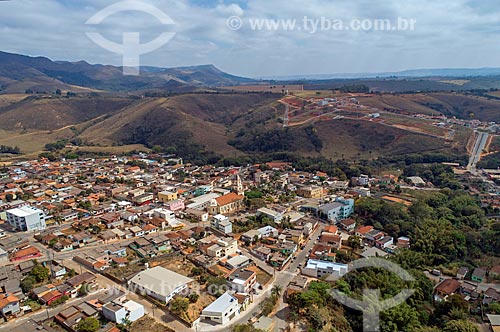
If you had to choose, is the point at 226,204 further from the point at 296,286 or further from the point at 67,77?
the point at 67,77

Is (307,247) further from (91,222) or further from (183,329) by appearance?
(91,222)

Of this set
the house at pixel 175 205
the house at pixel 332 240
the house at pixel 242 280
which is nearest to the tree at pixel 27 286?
the house at pixel 242 280

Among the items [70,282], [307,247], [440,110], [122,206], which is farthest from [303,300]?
[440,110]

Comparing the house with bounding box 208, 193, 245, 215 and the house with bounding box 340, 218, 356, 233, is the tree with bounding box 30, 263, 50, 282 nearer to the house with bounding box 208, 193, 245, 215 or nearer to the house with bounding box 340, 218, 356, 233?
the house with bounding box 208, 193, 245, 215

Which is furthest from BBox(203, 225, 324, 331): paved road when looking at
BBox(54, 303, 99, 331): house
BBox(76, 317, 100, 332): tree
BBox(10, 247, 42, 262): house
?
BBox(10, 247, 42, 262): house

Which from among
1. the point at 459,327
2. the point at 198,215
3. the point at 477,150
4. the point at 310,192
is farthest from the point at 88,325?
the point at 477,150

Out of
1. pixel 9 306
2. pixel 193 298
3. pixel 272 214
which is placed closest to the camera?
pixel 9 306
